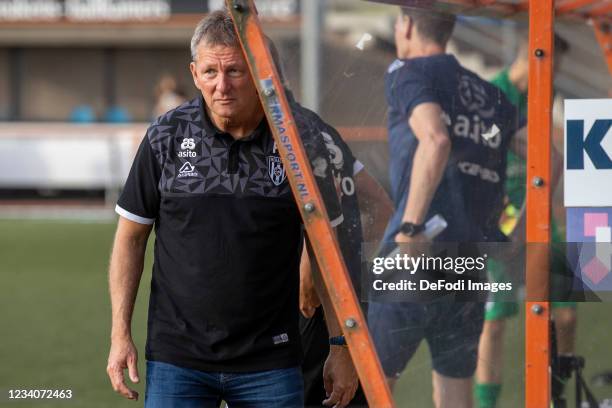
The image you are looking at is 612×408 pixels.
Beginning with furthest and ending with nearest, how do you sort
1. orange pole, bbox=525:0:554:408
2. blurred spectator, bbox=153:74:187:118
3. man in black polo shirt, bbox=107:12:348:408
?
blurred spectator, bbox=153:74:187:118 < man in black polo shirt, bbox=107:12:348:408 < orange pole, bbox=525:0:554:408

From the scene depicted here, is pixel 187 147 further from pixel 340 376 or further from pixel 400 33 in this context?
pixel 400 33

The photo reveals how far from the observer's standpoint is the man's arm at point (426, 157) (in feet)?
11.6

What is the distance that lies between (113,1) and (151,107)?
2862 mm

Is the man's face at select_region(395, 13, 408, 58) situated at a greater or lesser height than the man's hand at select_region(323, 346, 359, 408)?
greater

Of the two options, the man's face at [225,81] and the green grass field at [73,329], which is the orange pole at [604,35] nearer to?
the green grass field at [73,329]

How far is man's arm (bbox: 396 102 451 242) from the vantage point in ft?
11.6

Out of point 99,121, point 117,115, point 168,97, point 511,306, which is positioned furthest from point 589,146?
point 99,121

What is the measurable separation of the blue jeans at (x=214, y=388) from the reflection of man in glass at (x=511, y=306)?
57cm

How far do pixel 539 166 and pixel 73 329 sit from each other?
666cm

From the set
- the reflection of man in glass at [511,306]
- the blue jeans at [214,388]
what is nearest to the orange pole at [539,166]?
the reflection of man in glass at [511,306]

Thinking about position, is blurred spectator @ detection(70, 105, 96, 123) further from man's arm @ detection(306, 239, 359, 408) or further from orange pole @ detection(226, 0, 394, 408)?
orange pole @ detection(226, 0, 394, 408)

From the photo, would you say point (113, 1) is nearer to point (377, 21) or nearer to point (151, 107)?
point (151, 107)

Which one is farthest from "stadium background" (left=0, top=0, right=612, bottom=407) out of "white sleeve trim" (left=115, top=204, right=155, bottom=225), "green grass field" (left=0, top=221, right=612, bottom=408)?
"white sleeve trim" (left=115, top=204, right=155, bottom=225)

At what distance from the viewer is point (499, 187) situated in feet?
11.3
